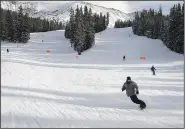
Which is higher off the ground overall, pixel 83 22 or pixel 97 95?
pixel 83 22

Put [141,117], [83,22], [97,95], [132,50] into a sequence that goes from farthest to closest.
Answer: [83,22], [132,50], [97,95], [141,117]

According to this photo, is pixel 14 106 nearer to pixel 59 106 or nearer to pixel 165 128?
pixel 59 106

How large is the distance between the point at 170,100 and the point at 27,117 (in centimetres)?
803

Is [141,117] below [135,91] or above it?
below

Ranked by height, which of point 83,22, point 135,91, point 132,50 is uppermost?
point 83,22

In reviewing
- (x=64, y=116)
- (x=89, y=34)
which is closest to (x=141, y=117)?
(x=64, y=116)

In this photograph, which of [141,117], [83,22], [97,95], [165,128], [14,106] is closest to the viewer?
[165,128]

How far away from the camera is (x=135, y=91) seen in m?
10.0

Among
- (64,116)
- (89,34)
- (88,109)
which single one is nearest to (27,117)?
(64,116)

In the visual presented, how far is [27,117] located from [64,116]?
1.57 metres

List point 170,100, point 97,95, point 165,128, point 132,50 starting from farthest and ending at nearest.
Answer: point 132,50 < point 97,95 < point 170,100 < point 165,128

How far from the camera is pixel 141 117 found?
8.91 metres

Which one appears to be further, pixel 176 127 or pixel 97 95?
pixel 97 95

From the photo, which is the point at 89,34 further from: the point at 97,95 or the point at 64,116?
the point at 64,116
